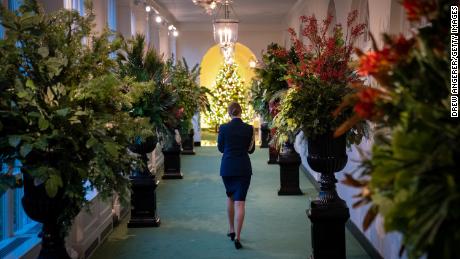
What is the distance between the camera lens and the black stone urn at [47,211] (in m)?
3.75

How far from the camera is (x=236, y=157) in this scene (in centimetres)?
654

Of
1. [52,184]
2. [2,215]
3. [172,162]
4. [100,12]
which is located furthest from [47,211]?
[172,162]

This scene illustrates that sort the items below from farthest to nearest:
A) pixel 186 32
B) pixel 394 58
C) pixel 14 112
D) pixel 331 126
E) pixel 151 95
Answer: pixel 186 32 → pixel 151 95 → pixel 331 126 → pixel 14 112 → pixel 394 58

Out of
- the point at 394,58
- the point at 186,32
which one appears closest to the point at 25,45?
the point at 394,58

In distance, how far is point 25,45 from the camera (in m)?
3.72

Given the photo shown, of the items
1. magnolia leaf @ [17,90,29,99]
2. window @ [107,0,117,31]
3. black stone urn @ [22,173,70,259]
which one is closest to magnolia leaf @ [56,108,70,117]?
magnolia leaf @ [17,90,29,99]

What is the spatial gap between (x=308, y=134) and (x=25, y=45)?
8.89 ft

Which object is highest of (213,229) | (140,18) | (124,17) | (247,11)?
(247,11)

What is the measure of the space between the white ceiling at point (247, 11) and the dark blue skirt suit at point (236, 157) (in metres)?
7.56

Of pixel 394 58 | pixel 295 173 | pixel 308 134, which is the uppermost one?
pixel 394 58

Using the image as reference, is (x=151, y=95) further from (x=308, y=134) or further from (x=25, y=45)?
(x=25, y=45)

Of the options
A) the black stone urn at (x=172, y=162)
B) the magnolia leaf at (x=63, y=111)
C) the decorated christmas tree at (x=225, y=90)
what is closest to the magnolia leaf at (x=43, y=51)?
the magnolia leaf at (x=63, y=111)

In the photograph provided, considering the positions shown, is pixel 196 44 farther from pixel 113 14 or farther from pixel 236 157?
pixel 236 157

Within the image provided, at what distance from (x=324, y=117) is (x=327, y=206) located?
826 mm
